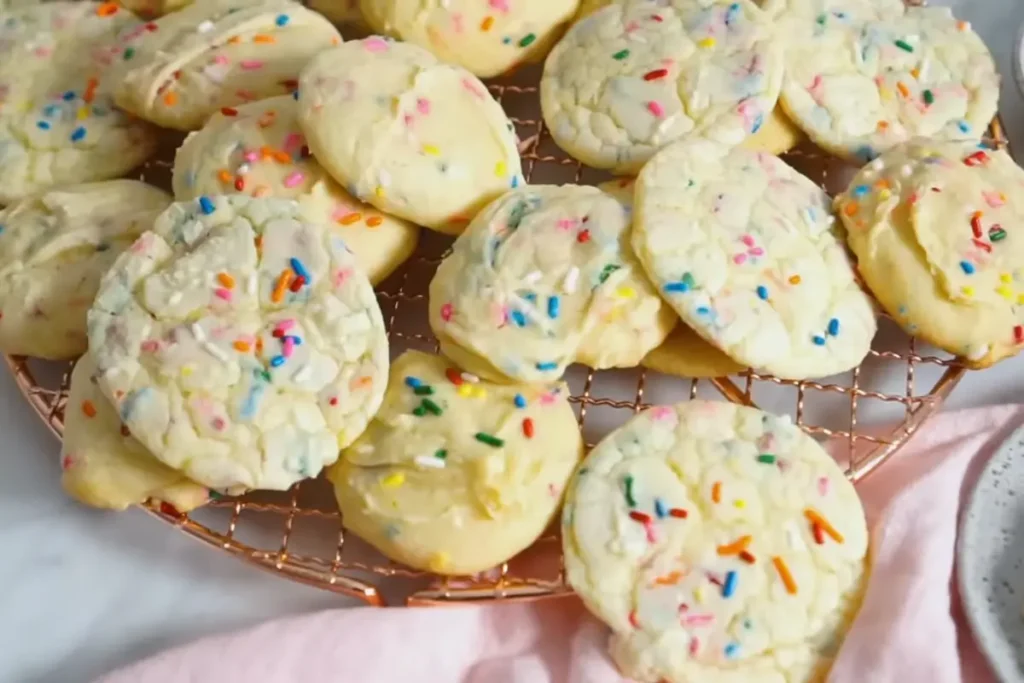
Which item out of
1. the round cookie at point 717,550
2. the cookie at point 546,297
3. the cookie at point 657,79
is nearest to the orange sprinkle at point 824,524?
the round cookie at point 717,550

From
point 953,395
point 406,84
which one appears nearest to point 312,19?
point 406,84

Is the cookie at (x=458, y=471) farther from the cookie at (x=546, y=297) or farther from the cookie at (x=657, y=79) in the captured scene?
the cookie at (x=657, y=79)

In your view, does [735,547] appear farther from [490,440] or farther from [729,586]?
[490,440]

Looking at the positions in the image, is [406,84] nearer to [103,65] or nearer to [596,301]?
[596,301]

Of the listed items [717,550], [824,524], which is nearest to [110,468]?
[717,550]

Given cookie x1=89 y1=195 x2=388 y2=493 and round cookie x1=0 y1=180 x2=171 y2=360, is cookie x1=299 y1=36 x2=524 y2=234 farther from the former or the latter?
round cookie x1=0 y1=180 x2=171 y2=360

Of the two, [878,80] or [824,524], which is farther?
[878,80]
